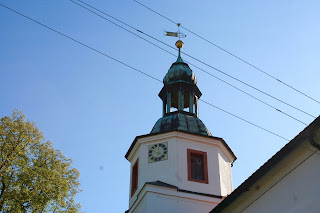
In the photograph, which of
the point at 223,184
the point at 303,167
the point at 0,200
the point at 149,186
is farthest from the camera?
the point at 223,184

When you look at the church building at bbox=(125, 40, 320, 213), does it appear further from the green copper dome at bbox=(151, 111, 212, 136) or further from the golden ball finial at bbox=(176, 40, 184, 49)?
the golden ball finial at bbox=(176, 40, 184, 49)

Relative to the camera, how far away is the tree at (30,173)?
54.4 feet

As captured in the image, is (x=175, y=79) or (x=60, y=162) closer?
(x=60, y=162)

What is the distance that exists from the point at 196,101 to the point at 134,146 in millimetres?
4175

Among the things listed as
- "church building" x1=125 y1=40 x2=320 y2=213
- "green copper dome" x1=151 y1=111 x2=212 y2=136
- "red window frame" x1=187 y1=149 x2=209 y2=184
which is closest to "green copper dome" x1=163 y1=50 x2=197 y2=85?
"church building" x1=125 y1=40 x2=320 y2=213

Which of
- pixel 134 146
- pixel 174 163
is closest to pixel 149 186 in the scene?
pixel 174 163

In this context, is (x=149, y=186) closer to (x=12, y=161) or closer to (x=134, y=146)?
(x=134, y=146)

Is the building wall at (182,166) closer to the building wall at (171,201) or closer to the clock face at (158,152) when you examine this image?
the clock face at (158,152)

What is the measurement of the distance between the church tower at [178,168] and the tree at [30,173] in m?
2.55

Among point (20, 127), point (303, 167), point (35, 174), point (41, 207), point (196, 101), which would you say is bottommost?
point (303, 167)

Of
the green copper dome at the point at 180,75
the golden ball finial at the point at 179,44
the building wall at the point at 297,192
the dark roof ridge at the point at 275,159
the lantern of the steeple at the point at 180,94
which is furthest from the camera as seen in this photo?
the golden ball finial at the point at 179,44

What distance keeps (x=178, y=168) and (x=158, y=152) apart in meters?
1.15

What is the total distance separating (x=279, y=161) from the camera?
37.9 ft

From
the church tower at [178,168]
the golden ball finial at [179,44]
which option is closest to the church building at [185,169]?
the church tower at [178,168]
